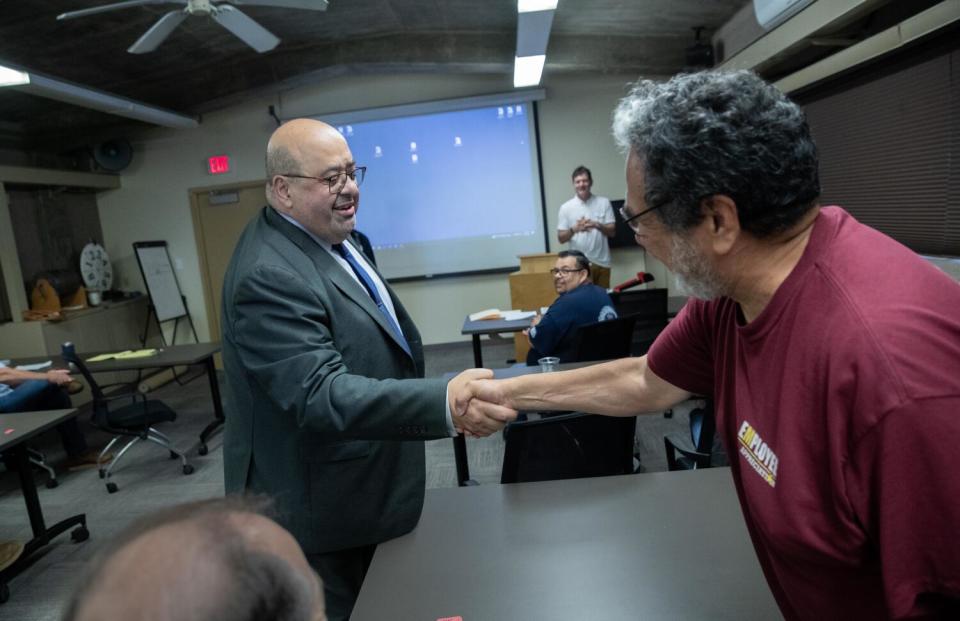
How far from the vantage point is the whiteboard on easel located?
6.86 m

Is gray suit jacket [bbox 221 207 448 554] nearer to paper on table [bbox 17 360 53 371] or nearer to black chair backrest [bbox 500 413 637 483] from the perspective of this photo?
black chair backrest [bbox 500 413 637 483]

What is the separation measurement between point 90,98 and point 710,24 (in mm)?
5451

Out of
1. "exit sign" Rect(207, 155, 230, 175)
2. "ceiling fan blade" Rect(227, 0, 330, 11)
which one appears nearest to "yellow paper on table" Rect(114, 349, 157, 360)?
"ceiling fan blade" Rect(227, 0, 330, 11)

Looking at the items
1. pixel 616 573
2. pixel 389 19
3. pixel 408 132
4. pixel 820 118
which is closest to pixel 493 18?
pixel 389 19

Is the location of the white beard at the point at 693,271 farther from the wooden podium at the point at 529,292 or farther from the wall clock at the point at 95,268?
the wall clock at the point at 95,268

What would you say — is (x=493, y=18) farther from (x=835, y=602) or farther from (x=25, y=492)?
(x=835, y=602)

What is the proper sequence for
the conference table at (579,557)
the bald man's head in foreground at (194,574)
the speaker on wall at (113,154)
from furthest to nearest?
the speaker on wall at (113,154), the conference table at (579,557), the bald man's head in foreground at (194,574)

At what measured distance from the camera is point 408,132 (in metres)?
6.81

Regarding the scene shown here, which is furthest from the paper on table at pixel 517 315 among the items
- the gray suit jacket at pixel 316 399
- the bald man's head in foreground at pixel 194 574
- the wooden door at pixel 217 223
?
the wooden door at pixel 217 223

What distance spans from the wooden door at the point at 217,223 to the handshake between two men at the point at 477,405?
647cm

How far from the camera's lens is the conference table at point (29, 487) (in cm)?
284

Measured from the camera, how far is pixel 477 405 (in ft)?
4.70

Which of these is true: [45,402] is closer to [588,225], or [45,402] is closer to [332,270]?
[332,270]

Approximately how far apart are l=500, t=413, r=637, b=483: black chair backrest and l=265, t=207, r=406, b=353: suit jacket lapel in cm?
59
